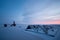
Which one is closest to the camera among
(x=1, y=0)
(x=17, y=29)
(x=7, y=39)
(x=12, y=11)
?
(x=7, y=39)

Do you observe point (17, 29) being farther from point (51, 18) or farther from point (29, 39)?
point (51, 18)

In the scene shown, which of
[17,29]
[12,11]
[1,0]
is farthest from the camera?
[17,29]

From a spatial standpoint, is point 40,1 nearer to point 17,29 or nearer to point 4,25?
Result: point 17,29

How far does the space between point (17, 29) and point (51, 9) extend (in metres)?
1.14

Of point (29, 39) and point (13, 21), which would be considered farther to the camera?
point (13, 21)

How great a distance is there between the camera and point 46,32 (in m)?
1.98

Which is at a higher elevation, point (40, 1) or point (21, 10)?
point (40, 1)

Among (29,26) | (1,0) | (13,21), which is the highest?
(1,0)

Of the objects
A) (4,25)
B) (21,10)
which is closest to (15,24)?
(4,25)

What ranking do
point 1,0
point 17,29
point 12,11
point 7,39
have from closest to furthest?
point 7,39 < point 1,0 < point 12,11 < point 17,29

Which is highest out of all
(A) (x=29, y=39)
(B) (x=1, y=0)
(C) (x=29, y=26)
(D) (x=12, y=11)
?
Answer: (B) (x=1, y=0)

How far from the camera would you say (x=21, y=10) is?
1969mm

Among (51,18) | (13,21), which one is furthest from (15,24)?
(51,18)

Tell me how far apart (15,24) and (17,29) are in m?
0.20
